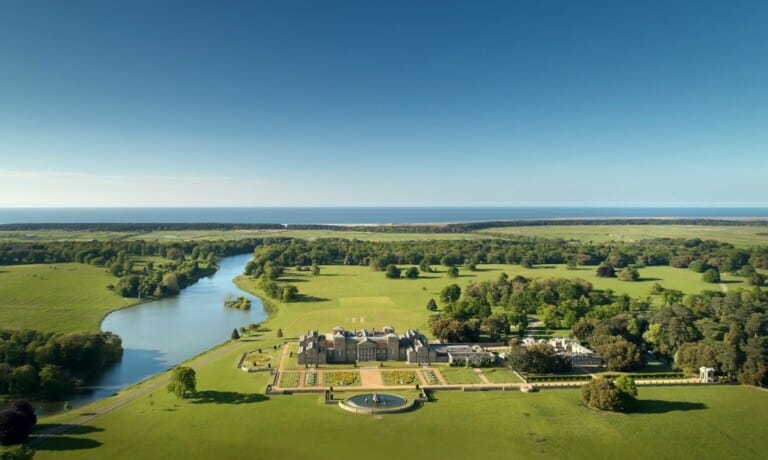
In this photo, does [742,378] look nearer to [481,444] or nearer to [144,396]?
[481,444]

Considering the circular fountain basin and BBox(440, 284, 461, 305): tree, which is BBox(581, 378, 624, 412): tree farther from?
BBox(440, 284, 461, 305): tree

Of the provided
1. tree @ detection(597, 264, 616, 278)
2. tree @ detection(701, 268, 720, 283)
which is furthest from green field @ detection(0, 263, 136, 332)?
tree @ detection(701, 268, 720, 283)

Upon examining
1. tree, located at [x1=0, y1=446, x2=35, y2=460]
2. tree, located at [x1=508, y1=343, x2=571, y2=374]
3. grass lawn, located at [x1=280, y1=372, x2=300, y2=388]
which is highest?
tree, located at [x1=0, y1=446, x2=35, y2=460]

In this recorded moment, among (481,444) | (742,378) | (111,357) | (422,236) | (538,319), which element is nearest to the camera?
(481,444)

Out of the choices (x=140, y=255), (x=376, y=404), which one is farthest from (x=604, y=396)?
(x=140, y=255)

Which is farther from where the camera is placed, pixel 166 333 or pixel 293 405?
pixel 166 333

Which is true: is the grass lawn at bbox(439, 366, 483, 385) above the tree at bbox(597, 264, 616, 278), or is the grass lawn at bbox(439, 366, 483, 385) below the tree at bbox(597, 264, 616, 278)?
below

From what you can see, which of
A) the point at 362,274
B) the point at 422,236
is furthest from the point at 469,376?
the point at 422,236
